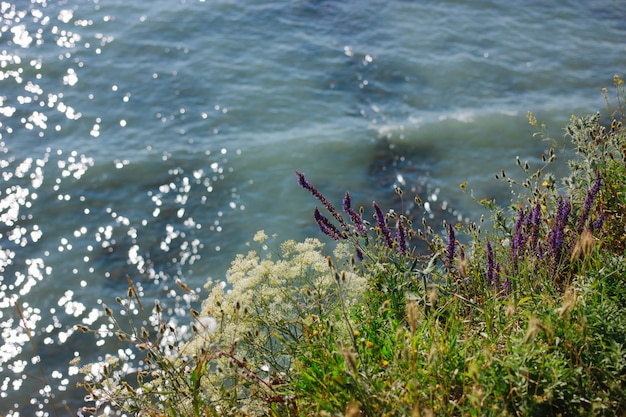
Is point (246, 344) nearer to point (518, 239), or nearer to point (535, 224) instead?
point (518, 239)

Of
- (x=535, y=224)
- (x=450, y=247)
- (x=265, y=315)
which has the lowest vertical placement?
(x=265, y=315)

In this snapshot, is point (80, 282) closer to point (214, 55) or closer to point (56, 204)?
point (56, 204)

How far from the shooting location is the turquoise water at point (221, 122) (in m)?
7.66

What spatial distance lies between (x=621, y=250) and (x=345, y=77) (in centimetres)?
758

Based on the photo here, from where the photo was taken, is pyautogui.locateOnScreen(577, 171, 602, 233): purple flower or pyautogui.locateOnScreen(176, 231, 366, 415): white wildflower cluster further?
pyautogui.locateOnScreen(577, 171, 602, 233): purple flower

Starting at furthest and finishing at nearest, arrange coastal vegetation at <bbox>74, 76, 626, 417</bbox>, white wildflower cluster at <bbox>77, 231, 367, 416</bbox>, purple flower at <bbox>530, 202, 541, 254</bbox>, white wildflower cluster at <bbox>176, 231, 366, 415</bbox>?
purple flower at <bbox>530, 202, 541, 254</bbox>
white wildflower cluster at <bbox>176, 231, 366, 415</bbox>
white wildflower cluster at <bbox>77, 231, 367, 416</bbox>
coastal vegetation at <bbox>74, 76, 626, 417</bbox>

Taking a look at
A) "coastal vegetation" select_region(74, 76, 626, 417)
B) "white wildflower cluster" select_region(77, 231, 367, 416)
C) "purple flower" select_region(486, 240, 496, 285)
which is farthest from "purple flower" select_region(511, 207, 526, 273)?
"white wildflower cluster" select_region(77, 231, 367, 416)

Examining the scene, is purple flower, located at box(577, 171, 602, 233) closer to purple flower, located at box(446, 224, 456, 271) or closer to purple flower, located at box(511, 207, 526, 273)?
purple flower, located at box(511, 207, 526, 273)

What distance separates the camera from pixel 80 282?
7.49 meters

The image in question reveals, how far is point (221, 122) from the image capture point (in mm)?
10117

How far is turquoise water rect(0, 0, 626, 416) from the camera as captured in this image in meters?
7.66

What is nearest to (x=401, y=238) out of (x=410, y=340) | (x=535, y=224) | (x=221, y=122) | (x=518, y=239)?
(x=410, y=340)

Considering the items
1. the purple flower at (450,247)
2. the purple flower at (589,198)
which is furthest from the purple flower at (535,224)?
the purple flower at (450,247)

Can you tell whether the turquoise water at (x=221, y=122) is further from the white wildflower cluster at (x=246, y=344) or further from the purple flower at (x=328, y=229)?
the purple flower at (x=328, y=229)
